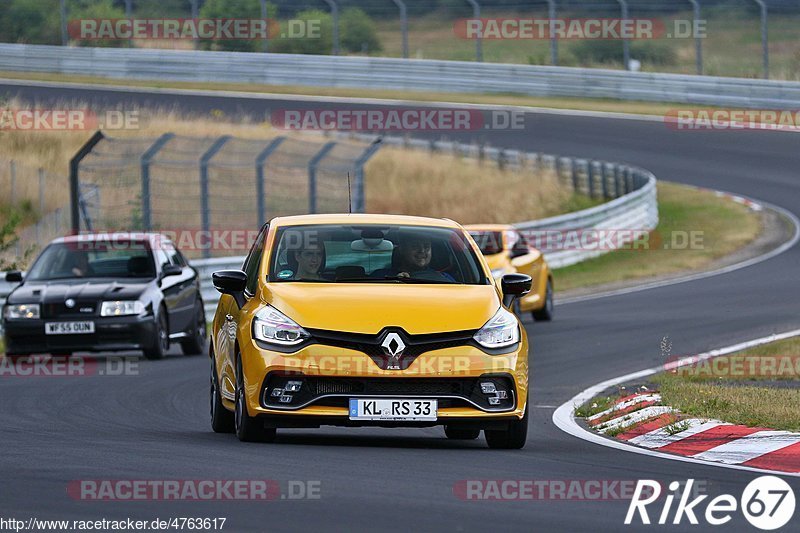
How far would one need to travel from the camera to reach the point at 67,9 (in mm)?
51719

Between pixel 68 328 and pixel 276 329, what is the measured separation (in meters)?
8.42

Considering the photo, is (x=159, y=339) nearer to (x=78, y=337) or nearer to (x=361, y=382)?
(x=78, y=337)

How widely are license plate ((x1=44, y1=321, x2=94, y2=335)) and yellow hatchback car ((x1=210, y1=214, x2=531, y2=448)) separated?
7470mm

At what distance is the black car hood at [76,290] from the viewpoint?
18.0 metres

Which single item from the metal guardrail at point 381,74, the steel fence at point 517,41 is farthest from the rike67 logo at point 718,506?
the metal guardrail at point 381,74

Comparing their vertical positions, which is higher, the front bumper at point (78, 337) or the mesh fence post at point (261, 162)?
the mesh fence post at point (261, 162)

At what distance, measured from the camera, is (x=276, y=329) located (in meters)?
10.1

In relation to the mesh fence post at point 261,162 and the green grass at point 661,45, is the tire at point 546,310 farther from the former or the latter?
the green grass at point 661,45

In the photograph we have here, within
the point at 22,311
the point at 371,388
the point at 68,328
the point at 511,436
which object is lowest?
the point at 68,328

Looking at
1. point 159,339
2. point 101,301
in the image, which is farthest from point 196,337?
point 101,301

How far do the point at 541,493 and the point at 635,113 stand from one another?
3964cm

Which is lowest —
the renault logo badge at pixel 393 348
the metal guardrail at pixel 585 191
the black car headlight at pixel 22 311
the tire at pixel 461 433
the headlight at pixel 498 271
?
the metal guardrail at pixel 585 191

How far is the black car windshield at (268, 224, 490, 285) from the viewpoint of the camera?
1073 cm

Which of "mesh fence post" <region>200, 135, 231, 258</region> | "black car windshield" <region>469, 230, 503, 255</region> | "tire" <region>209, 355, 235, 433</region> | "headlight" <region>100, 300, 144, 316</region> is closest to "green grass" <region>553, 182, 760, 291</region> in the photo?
"black car windshield" <region>469, 230, 503, 255</region>
